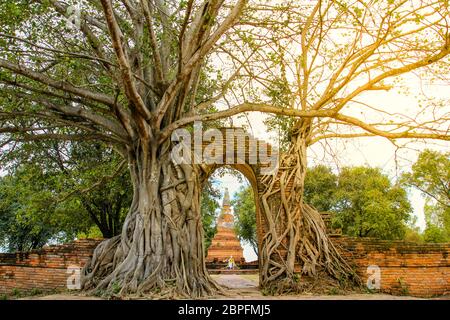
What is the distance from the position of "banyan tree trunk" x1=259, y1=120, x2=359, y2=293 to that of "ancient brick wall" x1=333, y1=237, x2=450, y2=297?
0.46 meters

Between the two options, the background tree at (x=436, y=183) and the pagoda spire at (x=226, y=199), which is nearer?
the background tree at (x=436, y=183)

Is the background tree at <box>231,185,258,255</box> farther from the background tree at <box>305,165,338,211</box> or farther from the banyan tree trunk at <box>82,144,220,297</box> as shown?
the banyan tree trunk at <box>82,144,220,297</box>

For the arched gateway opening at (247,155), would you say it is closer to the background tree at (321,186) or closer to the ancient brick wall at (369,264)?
the ancient brick wall at (369,264)

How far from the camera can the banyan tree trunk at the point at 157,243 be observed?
230 inches

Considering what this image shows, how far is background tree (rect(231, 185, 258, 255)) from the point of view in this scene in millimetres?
25219

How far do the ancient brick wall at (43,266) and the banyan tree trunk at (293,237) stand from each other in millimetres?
3467

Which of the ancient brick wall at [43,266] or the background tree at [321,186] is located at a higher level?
→ the background tree at [321,186]

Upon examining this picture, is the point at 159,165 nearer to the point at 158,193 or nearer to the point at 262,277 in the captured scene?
the point at 158,193

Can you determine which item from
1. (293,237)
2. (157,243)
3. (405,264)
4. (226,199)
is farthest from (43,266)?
(226,199)

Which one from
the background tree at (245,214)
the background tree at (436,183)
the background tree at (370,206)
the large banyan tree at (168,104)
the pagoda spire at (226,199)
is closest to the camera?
the large banyan tree at (168,104)

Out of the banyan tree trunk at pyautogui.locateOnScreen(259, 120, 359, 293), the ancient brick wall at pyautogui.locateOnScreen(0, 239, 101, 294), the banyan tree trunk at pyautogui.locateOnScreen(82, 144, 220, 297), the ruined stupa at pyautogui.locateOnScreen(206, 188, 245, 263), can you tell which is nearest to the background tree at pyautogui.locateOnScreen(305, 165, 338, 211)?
the ruined stupa at pyautogui.locateOnScreen(206, 188, 245, 263)

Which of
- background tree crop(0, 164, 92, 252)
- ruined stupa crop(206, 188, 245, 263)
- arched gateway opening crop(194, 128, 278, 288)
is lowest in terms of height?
ruined stupa crop(206, 188, 245, 263)

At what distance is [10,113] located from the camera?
6.41 metres

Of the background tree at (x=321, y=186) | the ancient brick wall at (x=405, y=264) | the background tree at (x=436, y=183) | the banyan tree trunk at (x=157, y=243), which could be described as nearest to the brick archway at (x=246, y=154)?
the banyan tree trunk at (x=157, y=243)
